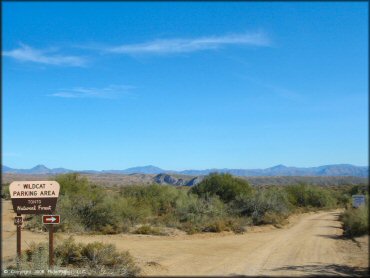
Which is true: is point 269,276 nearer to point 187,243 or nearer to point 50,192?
point 50,192

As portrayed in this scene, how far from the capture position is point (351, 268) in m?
16.6

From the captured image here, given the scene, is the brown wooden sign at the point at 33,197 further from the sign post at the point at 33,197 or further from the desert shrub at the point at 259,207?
the desert shrub at the point at 259,207

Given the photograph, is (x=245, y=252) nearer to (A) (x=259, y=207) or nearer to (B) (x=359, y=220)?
(B) (x=359, y=220)

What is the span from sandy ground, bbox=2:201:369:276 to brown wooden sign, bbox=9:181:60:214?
3.14 m

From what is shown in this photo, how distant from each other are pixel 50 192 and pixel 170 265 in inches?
202

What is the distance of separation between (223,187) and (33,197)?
100.0ft

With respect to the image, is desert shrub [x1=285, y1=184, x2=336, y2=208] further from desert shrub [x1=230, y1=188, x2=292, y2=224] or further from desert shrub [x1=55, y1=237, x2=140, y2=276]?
desert shrub [x1=55, y1=237, x2=140, y2=276]

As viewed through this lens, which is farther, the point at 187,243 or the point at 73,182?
the point at 73,182

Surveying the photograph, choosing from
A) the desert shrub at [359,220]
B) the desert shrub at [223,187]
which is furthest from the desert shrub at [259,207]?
the desert shrub at [359,220]

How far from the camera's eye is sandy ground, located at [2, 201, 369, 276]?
16375 millimetres

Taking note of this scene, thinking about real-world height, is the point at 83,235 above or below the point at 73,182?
below

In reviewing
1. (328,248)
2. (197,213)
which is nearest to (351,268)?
(328,248)

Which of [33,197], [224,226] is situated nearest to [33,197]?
[33,197]

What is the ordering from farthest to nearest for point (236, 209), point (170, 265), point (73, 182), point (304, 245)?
1. point (73, 182)
2. point (236, 209)
3. point (304, 245)
4. point (170, 265)
